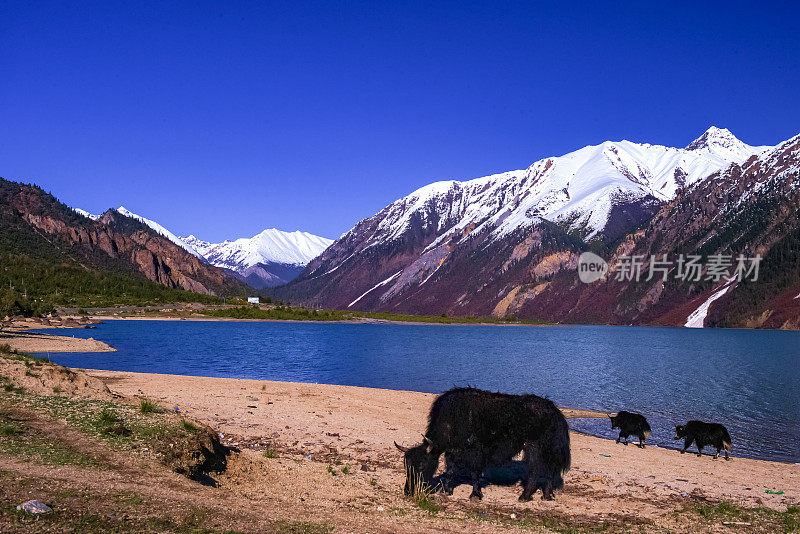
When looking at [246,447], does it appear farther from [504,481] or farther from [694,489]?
[694,489]

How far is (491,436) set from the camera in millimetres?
14508

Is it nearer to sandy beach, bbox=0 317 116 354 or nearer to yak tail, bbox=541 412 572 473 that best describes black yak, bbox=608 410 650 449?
yak tail, bbox=541 412 572 473

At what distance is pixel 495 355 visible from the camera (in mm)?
77000

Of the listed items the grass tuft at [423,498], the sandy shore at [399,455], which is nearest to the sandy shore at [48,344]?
the sandy shore at [399,455]

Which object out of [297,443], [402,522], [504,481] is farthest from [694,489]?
[297,443]

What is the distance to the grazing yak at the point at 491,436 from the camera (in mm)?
14434

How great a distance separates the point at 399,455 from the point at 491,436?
17.3ft

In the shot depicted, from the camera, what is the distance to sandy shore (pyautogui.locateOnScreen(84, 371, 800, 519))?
49.7 feet

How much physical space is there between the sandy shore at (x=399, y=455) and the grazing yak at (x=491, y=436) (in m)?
0.91

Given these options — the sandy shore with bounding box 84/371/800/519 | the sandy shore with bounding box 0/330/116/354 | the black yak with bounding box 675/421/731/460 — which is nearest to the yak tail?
the sandy shore with bounding box 84/371/800/519

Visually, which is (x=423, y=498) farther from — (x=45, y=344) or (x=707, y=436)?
(x=45, y=344)

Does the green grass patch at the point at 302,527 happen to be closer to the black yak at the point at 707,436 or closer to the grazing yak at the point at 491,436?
the grazing yak at the point at 491,436

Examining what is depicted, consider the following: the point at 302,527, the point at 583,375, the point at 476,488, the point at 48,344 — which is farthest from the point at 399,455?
the point at 48,344

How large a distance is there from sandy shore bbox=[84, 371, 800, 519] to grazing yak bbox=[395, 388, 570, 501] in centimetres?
91
